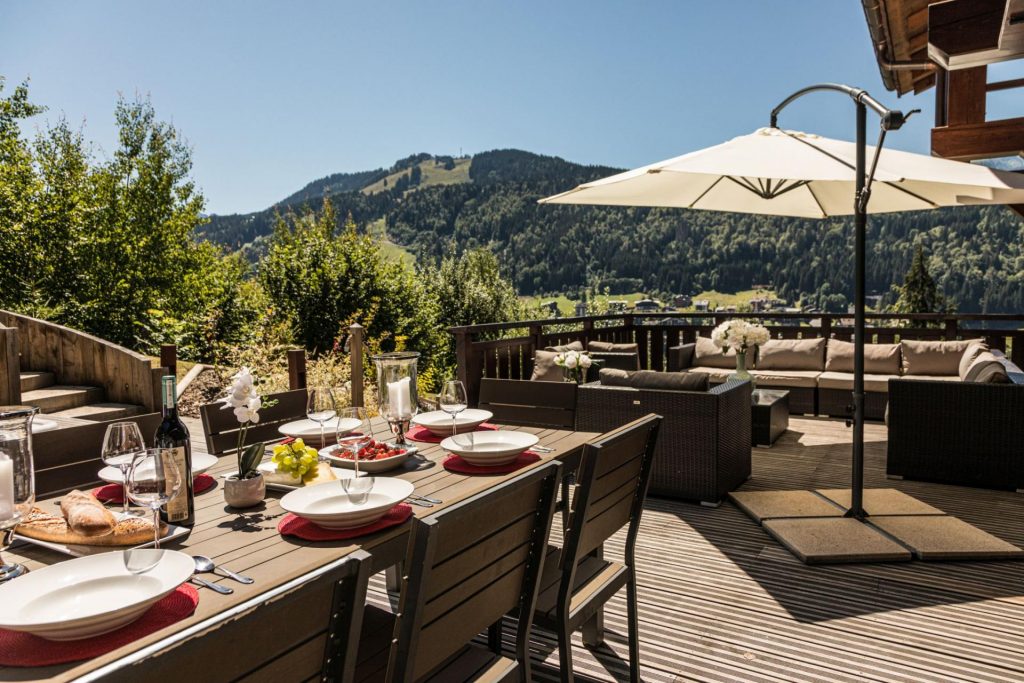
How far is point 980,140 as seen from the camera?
517 cm

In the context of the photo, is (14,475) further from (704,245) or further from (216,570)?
(704,245)

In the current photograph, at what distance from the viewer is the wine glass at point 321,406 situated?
7.30 feet

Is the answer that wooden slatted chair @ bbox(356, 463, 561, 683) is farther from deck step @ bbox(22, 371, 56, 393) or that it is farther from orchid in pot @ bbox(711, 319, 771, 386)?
deck step @ bbox(22, 371, 56, 393)

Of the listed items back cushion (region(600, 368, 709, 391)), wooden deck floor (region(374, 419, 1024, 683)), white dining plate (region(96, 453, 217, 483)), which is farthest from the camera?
back cushion (region(600, 368, 709, 391))

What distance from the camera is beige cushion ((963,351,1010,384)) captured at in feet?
14.1

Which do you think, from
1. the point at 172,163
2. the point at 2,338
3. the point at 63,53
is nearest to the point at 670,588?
the point at 2,338

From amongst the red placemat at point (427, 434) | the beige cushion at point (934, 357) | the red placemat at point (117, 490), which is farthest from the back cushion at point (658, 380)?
the beige cushion at point (934, 357)

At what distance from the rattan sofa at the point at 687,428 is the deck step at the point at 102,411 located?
4010mm

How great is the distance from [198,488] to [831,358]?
659cm

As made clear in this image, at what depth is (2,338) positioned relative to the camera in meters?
5.25

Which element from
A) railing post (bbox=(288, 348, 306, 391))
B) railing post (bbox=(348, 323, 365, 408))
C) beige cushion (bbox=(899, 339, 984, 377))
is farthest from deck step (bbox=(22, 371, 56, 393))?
beige cushion (bbox=(899, 339, 984, 377))

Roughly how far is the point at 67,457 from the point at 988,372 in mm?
5164

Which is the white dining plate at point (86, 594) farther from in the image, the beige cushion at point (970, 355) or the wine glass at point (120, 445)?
the beige cushion at point (970, 355)

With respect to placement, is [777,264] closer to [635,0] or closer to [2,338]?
[635,0]
